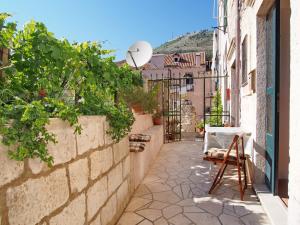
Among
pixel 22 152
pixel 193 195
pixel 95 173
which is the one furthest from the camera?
pixel 193 195

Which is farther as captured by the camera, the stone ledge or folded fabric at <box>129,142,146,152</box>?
folded fabric at <box>129,142,146,152</box>

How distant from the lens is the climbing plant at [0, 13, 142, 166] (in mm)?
1155

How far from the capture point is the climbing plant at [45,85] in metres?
1.16

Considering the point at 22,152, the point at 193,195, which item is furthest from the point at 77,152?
the point at 193,195

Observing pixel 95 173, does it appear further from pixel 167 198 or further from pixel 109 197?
pixel 167 198

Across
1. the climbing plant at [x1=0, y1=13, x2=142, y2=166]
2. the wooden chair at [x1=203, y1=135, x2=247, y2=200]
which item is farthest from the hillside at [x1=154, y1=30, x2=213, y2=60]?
the climbing plant at [x1=0, y1=13, x2=142, y2=166]

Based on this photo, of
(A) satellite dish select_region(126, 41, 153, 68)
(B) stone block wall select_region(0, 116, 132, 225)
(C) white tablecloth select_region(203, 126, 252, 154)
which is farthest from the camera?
(A) satellite dish select_region(126, 41, 153, 68)

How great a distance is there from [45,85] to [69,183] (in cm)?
70

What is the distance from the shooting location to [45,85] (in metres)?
1.53

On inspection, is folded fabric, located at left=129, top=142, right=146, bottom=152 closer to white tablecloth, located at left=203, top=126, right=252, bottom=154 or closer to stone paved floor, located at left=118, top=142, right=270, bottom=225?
stone paved floor, located at left=118, top=142, right=270, bottom=225

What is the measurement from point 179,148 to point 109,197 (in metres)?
4.62

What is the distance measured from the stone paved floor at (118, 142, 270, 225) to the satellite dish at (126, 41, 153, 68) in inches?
100

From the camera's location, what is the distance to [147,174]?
435 centimetres
